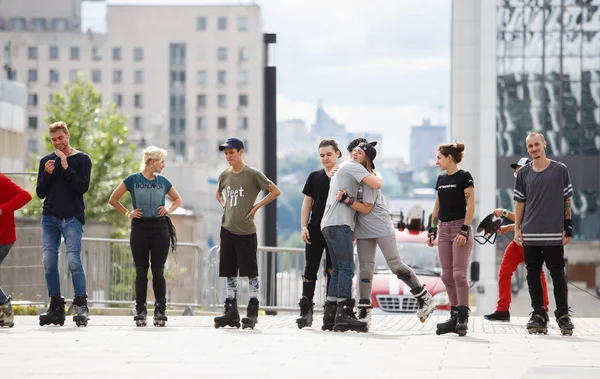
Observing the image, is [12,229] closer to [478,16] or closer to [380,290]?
[380,290]

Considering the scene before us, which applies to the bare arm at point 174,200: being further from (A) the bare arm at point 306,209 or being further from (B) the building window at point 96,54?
(B) the building window at point 96,54

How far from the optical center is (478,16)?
75.8m

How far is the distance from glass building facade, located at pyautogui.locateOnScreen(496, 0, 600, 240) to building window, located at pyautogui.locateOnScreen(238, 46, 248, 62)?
72.5 m

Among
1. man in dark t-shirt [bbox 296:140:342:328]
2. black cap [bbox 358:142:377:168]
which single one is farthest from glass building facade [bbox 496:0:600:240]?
black cap [bbox 358:142:377:168]

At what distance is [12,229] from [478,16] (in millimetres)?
65496

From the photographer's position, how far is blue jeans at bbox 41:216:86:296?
1245 centimetres

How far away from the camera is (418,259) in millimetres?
20234

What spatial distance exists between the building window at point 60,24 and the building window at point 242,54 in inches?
711

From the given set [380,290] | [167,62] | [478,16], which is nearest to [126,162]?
[478,16]

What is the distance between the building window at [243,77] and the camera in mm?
141375

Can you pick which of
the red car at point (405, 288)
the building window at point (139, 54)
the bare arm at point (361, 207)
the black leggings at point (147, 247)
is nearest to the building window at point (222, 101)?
the building window at point (139, 54)

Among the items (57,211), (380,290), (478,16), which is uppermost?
(478,16)

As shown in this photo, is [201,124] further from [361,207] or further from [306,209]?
[361,207]

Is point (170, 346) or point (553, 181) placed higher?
point (553, 181)
